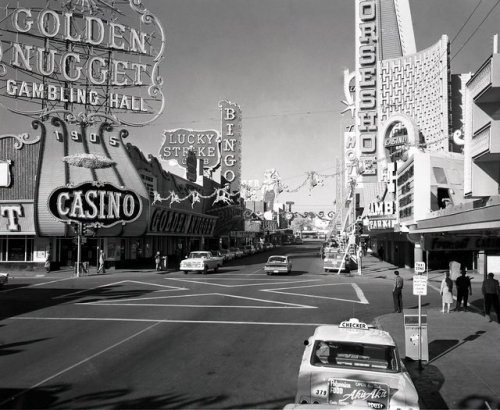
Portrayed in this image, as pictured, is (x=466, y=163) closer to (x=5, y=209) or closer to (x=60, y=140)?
(x=60, y=140)

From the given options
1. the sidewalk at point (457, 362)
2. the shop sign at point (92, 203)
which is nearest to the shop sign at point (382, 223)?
the shop sign at point (92, 203)

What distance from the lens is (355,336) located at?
310 inches

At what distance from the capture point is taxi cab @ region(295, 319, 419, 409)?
681cm

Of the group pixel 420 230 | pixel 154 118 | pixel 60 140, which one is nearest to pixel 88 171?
pixel 60 140

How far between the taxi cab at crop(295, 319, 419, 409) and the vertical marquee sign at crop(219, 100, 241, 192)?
6306 cm

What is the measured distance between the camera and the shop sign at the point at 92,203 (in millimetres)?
37188

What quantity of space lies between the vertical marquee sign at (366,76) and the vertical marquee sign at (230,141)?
79.7ft

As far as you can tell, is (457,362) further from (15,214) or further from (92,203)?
(15,214)

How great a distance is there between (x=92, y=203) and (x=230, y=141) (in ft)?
114

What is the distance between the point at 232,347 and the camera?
510 inches

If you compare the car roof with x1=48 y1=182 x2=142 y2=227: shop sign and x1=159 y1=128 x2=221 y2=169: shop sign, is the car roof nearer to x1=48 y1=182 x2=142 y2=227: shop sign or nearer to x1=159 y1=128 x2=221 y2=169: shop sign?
x1=48 y1=182 x2=142 y2=227: shop sign

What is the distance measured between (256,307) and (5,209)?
27522 millimetres

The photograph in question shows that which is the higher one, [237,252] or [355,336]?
[355,336]

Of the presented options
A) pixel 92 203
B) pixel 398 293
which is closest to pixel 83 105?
pixel 92 203
